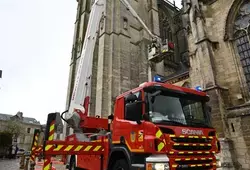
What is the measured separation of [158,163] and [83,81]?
5.69 meters

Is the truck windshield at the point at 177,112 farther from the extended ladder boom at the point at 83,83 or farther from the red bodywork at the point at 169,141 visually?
the extended ladder boom at the point at 83,83

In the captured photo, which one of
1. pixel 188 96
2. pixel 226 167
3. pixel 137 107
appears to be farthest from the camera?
pixel 226 167

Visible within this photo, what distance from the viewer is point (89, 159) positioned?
643 cm

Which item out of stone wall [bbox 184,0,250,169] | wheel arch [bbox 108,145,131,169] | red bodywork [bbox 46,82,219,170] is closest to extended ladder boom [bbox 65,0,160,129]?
red bodywork [bbox 46,82,219,170]

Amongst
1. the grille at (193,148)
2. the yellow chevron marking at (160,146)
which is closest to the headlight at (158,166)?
the yellow chevron marking at (160,146)

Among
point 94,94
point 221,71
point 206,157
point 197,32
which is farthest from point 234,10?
point 94,94

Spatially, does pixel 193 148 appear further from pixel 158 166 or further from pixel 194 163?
pixel 158 166

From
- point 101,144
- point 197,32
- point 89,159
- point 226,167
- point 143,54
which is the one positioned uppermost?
point 143,54

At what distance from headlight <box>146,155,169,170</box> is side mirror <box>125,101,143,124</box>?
803 mm

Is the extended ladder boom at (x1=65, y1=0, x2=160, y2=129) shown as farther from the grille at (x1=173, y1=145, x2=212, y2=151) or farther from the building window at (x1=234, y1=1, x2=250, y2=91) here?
the building window at (x1=234, y1=1, x2=250, y2=91)

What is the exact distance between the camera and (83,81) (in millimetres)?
8492

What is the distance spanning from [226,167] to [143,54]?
13015mm

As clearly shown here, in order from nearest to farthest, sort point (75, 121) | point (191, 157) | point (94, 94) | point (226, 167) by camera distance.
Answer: point (191, 157) < point (75, 121) < point (226, 167) < point (94, 94)

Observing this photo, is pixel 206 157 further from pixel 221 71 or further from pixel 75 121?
pixel 221 71
